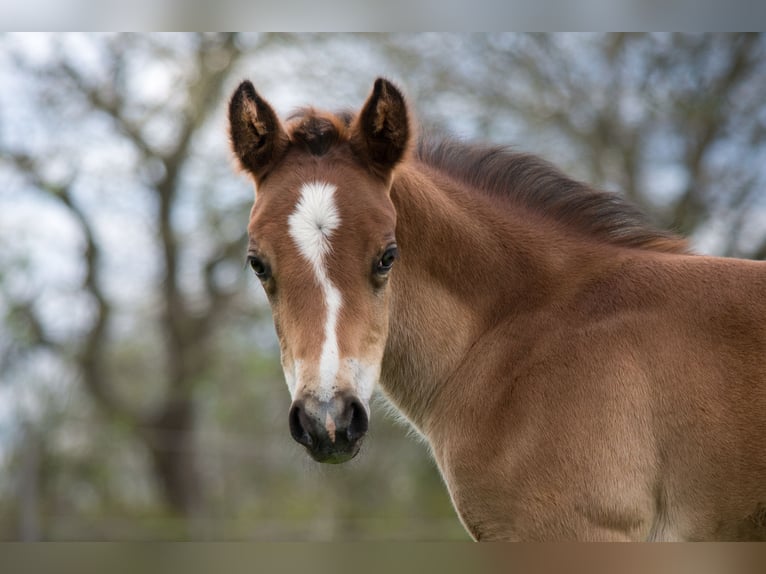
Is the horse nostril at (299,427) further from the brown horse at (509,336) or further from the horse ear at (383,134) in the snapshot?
the horse ear at (383,134)

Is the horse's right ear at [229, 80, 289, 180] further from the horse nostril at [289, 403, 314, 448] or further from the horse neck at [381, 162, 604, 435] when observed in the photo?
the horse nostril at [289, 403, 314, 448]

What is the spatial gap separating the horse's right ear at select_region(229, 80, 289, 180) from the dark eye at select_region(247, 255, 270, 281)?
423 millimetres

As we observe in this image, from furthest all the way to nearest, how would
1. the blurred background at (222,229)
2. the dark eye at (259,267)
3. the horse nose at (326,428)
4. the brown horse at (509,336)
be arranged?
the blurred background at (222,229), the dark eye at (259,267), the brown horse at (509,336), the horse nose at (326,428)

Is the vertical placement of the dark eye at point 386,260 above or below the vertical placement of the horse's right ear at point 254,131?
below

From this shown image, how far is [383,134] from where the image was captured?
3326 mm

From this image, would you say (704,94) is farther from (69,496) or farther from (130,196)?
(69,496)

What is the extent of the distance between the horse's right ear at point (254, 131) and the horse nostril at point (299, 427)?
3.39ft

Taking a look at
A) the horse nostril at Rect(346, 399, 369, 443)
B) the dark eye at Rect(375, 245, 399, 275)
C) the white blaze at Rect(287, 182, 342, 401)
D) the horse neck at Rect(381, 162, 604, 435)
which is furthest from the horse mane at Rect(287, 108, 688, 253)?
the horse nostril at Rect(346, 399, 369, 443)

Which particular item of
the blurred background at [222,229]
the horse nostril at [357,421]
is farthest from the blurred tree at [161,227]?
the horse nostril at [357,421]

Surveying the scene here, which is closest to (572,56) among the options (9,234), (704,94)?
(704,94)

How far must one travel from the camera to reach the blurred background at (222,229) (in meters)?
9.35

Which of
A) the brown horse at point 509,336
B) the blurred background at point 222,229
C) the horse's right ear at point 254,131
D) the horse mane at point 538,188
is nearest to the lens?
the brown horse at point 509,336

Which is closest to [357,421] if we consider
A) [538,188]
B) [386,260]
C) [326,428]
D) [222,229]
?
[326,428]
